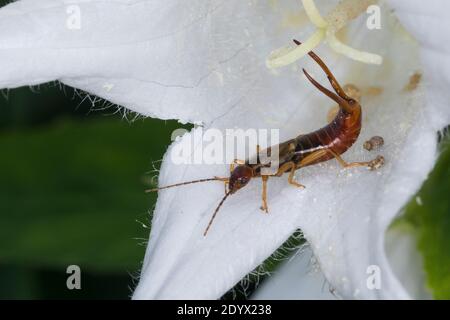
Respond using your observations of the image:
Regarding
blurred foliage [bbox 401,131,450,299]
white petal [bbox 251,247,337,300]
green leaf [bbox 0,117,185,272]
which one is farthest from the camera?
green leaf [bbox 0,117,185,272]

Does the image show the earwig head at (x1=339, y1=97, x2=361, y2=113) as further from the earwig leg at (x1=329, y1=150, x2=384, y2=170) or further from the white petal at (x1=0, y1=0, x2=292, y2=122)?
the white petal at (x1=0, y1=0, x2=292, y2=122)

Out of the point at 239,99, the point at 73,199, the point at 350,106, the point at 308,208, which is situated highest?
the point at 73,199

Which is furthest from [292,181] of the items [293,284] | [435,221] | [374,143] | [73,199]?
[73,199]

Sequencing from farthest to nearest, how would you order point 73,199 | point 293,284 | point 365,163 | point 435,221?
1. point 73,199
2. point 293,284
3. point 435,221
4. point 365,163

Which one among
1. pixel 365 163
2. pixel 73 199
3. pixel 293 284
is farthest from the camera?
pixel 73 199

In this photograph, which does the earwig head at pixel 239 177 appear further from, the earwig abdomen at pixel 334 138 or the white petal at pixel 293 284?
the white petal at pixel 293 284

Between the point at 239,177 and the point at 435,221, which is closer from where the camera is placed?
the point at 239,177

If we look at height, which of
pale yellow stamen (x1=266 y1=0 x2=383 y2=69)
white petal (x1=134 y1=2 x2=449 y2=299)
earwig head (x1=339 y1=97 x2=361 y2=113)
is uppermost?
pale yellow stamen (x1=266 y1=0 x2=383 y2=69)

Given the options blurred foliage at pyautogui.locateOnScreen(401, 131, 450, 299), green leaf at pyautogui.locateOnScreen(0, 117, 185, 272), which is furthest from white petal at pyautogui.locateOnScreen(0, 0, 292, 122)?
green leaf at pyautogui.locateOnScreen(0, 117, 185, 272)

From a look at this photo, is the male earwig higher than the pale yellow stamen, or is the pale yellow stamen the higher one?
the pale yellow stamen

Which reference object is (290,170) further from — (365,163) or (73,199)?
(73,199)
